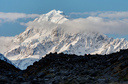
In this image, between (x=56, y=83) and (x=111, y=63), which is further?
(x=111, y=63)

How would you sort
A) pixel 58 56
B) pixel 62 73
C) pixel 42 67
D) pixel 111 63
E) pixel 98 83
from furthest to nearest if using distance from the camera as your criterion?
pixel 58 56 < pixel 42 67 < pixel 111 63 < pixel 62 73 < pixel 98 83

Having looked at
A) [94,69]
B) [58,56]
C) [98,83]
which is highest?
[58,56]

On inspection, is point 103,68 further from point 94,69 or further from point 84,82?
point 84,82

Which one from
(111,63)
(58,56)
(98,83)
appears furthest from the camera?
(58,56)

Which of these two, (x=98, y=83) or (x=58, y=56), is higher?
(x=58, y=56)

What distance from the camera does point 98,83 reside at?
113ft

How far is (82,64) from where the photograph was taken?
4609 centimetres

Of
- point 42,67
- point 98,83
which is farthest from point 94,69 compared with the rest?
point 42,67

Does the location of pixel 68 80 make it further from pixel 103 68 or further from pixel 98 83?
pixel 103 68

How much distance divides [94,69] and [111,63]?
3.83m

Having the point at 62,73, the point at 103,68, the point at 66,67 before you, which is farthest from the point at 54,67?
the point at 103,68

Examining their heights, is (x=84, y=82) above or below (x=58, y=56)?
below

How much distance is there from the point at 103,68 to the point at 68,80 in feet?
26.2

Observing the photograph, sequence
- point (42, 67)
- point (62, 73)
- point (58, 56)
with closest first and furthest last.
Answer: point (62, 73) < point (42, 67) < point (58, 56)
